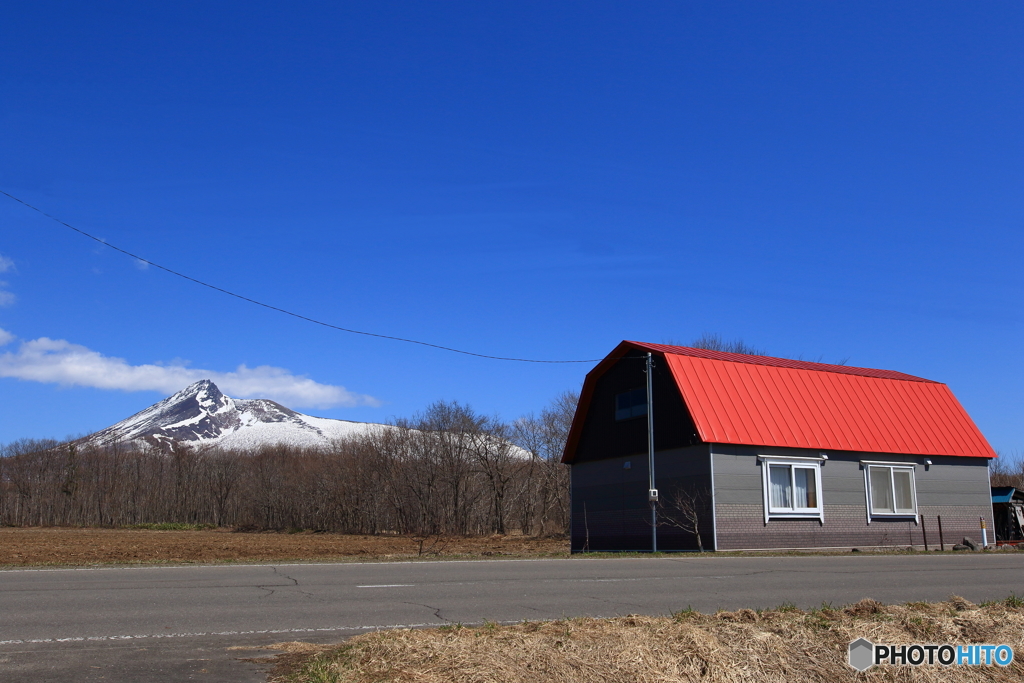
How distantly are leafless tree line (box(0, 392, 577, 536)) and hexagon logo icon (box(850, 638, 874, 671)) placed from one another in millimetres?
51200

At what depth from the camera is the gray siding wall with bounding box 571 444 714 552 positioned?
2512cm

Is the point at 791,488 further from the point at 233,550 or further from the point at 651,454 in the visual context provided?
the point at 233,550

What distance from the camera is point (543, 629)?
695cm

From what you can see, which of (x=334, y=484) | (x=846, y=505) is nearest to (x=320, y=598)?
(x=846, y=505)

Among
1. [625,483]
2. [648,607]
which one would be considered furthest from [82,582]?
[625,483]

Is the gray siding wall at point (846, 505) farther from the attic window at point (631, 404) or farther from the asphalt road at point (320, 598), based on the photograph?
the asphalt road at point (320, 598)

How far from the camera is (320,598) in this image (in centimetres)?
1045

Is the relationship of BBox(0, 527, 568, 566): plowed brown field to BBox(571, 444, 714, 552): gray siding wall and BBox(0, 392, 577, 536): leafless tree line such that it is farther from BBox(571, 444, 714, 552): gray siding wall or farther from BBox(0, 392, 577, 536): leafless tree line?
BBox(0, 392, 577, 536): leafless tree line

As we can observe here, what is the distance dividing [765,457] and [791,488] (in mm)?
1566

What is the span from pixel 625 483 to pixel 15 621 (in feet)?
73.9

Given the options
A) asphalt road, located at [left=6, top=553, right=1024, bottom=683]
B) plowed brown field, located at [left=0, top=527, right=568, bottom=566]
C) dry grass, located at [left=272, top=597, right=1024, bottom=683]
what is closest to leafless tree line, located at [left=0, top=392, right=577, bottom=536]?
plowed brown field, located at [left=0, top=527, right=568, bottom=566]

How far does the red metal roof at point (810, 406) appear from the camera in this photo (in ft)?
85.2

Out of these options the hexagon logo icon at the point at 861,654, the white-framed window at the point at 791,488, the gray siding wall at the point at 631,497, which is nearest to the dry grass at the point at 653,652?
the hexagon logo icon at the point at 861,654

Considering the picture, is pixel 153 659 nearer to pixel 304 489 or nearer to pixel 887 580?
pixel 887 580
